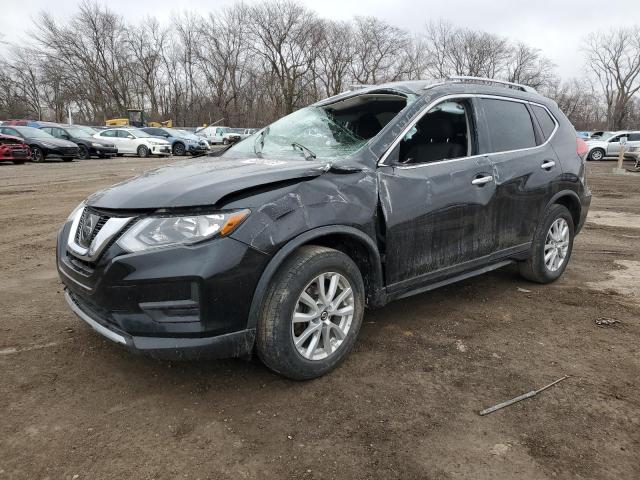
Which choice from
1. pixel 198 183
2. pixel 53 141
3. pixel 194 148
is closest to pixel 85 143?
pixel 53 141

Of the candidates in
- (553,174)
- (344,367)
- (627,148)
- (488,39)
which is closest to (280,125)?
(344,367)

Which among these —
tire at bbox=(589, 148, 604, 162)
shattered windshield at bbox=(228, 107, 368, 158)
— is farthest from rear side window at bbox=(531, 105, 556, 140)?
tire at bbox=(589, 148, 604, 162)

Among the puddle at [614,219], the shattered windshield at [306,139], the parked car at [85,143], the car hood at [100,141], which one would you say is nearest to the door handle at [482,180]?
the shattered windshield at [306,139]

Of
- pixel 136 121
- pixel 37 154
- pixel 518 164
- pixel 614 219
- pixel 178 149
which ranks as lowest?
pixel 614 219

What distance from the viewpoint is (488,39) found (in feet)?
207

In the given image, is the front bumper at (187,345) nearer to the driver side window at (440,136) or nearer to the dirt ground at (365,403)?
the dirt ground at (365,403)

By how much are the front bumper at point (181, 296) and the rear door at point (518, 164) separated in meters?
2.21

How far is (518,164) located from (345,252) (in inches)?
72.0

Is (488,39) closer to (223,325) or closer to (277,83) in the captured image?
(277,83)

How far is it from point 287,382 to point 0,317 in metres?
2.46

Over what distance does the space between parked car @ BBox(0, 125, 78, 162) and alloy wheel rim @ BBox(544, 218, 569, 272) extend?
62.7 feet

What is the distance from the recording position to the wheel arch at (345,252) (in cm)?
246

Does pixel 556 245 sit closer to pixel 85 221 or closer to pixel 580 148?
pixel 580 148

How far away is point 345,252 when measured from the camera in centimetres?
300
